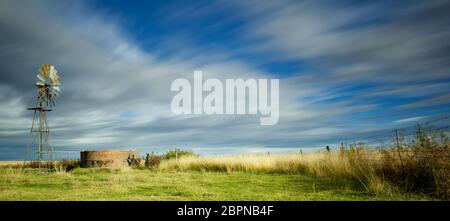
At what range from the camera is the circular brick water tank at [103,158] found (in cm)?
2583

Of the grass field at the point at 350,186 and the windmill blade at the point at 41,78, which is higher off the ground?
the windmill blade at the point at 41,78

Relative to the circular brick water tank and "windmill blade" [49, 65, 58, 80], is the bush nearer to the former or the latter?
the circular brick water tank

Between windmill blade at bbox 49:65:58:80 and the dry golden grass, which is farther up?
windmill blade at bbox 49:65:58:80

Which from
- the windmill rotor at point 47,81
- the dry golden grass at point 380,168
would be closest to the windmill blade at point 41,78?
the windmill rotor at point 47,81

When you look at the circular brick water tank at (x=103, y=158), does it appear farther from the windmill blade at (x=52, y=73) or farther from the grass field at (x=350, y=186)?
the grass field at (x=350, y=186)

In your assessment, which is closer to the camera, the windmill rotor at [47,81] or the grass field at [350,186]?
the grass field at [350,186]

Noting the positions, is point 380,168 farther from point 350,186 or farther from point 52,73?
point 52,73

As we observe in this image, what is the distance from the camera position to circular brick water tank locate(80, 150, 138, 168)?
25.8 metres

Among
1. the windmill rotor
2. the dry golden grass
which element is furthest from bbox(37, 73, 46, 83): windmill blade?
the dry golden grass

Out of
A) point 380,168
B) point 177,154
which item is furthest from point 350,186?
point 177,154

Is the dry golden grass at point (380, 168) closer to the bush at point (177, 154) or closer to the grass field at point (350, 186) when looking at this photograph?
the grass field at point (350, 186)
